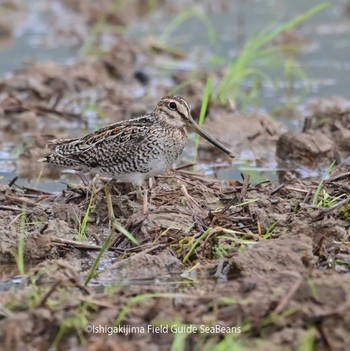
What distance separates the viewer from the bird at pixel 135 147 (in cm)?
849

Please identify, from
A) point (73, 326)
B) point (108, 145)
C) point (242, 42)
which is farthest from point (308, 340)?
point (242, 42)

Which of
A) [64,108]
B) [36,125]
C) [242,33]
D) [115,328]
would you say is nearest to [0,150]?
[36,125]

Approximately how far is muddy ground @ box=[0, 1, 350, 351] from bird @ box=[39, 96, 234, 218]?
239 mm

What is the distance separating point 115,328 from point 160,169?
2.59 metres

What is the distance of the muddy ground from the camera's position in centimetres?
592

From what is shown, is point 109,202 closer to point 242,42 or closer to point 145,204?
point 145,204

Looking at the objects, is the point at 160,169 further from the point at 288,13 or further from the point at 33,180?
the point at 288,13

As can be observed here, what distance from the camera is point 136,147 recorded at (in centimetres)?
855

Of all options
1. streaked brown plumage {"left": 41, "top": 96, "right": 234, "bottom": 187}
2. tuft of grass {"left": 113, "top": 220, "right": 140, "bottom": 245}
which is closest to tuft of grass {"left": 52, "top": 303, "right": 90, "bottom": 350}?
tuft of grass {"left": 113, "top": 220, "right": 140, "bottom": 245}

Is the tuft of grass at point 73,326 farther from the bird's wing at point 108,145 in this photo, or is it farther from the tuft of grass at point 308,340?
the bird's wing at point 108,145

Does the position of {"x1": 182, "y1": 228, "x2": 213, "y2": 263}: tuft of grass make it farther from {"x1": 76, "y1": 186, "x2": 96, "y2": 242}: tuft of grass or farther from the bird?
the bird

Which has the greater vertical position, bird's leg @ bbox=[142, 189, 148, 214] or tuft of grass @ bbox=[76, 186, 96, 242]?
bird's leg @ bbox=[142, 189, 148, 214]

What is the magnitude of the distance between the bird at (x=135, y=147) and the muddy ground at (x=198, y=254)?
0.24m

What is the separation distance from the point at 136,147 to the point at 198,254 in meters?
1.28
